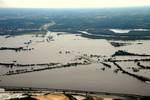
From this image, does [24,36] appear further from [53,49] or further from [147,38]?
[147,38]

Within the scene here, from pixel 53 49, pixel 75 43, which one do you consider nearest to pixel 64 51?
pixel 53 49

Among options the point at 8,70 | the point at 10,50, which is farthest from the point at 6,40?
the point at 8,70

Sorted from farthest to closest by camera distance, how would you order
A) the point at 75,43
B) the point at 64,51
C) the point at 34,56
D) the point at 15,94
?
1. the point at 75,43
2. the point at 64,51
3. the point at 34,56
4. the point at 15,94

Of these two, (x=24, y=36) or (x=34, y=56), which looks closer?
(x=34, y=56)

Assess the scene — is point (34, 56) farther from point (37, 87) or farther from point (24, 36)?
point (24, 36)

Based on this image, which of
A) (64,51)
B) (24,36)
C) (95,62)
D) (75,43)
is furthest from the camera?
(24,36)

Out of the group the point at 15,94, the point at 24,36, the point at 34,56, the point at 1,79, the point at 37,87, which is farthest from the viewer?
the point at 24,36
